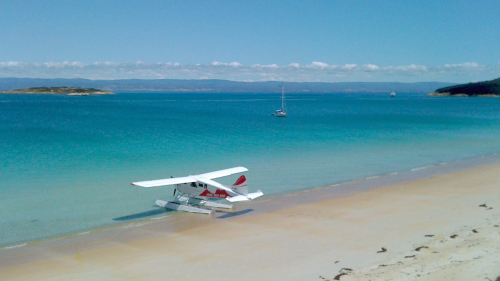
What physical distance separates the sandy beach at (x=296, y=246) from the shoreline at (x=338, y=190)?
0.91 ft

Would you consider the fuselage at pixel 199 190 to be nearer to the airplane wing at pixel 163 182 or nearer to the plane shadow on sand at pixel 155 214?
the airplane wing at pixel 163 182

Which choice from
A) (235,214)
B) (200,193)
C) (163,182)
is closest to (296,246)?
(235,214)

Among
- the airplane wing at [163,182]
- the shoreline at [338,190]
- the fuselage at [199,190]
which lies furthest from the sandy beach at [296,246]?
the airplane wing at [163,182]

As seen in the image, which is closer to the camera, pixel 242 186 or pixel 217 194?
pixel 242 186

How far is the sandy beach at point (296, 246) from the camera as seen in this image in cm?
1105

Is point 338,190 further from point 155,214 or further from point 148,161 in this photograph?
point 148,161

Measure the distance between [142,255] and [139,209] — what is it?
225 inches

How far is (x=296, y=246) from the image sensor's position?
43.9ft

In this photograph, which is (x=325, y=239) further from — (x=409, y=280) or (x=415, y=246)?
(x=409, y=280)

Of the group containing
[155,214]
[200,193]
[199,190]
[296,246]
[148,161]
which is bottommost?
[155,214]

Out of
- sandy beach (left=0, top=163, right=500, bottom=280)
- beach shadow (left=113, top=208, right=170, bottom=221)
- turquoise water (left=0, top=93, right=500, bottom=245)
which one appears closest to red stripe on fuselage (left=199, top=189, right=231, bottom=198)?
sandy beach (left=0, top=163, right=500, bottom=280)

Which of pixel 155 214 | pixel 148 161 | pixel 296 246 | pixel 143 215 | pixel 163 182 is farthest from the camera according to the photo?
pixel 148 161

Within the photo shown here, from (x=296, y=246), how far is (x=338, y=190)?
29.7 feet

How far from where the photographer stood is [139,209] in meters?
18.5
